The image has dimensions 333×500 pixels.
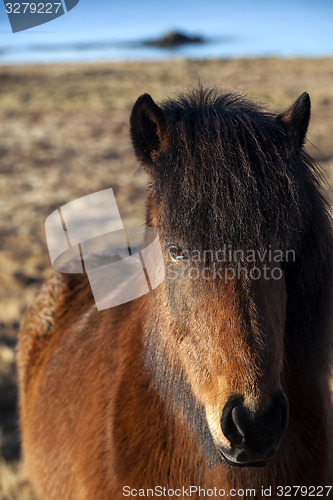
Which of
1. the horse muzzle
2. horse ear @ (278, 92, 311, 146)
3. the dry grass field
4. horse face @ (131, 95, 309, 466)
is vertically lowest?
the dry grass field

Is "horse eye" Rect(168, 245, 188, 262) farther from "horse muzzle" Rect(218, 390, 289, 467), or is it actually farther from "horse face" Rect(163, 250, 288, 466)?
"horse muzzle" Rect(218, 390, 289, 467)

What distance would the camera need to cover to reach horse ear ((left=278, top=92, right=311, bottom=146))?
1924 mm

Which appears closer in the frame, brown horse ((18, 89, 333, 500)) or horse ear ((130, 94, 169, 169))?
brown horse ((18, 89, 333, 500))

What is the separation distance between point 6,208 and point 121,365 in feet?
35.1

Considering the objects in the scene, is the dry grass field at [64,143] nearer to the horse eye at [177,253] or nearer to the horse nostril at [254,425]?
the horse eye at [177,253]

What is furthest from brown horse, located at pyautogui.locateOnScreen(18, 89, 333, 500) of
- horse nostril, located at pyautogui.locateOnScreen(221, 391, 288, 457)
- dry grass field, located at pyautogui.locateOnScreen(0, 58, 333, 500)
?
dry grass field, located at pyautogui.locateOnScreen(0, 58, 333, 500)

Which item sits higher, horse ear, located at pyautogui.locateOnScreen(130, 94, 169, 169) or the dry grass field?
horse ear, located at pyautogui.locateOnScreen(130, 94, 169, 169)

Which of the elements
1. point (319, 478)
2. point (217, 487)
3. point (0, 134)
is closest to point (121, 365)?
point (217, 487)

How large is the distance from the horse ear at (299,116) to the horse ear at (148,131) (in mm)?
503

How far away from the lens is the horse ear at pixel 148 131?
1.88 meters

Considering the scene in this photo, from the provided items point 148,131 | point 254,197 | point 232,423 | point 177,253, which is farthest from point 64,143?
point 232,423

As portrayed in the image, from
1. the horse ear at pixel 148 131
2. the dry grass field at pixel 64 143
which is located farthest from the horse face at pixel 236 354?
the dry grass field at pixel 64 143

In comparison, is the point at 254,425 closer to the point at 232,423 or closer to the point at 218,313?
the point at 232,423

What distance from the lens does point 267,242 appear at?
1.70m
